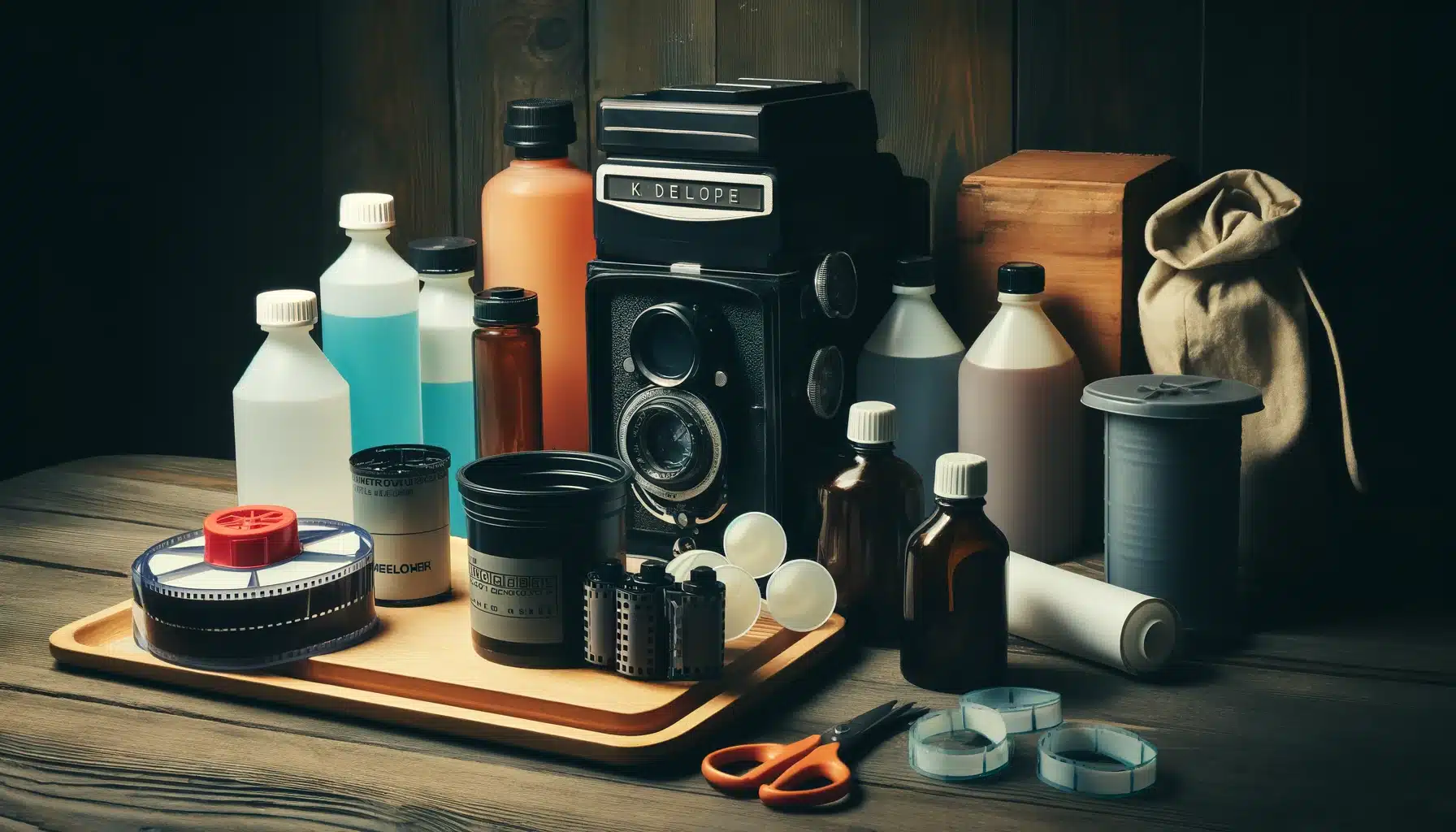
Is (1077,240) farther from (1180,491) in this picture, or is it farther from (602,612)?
(602,612)

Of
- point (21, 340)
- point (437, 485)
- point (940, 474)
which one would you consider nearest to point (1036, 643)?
point (940, 474)

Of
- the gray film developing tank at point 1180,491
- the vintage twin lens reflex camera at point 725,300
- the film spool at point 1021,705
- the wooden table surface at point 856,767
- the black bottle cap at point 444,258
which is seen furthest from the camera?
the black bottle cap at point 444,258

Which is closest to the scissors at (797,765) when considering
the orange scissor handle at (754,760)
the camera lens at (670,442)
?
the orange scissor handle at (754,760)

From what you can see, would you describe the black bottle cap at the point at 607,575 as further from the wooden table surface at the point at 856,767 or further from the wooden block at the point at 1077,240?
the wooden block at the point at 1077,240

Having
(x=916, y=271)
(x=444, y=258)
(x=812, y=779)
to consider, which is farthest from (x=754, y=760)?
(x=444, y=258)

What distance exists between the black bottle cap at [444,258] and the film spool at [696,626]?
0.46 metres

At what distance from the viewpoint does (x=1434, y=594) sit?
4.20ft

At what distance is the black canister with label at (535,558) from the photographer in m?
Answer: 1.08

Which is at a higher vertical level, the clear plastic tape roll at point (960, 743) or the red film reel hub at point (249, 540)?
the red film reel hub at point (249, 540)

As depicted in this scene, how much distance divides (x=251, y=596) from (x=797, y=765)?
39 centimetres

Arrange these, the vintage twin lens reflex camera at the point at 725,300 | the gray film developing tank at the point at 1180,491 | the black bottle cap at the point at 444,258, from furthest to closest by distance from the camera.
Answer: the black bottle cap at the point at 444,258
the vintage twin lens reflex camera at the point at 725,300
the gray film developing tank at the point at 1180,491

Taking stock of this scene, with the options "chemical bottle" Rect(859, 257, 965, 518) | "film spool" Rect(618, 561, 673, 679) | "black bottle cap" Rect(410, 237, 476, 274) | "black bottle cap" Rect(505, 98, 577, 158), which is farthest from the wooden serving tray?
"black bottle cap" Rect(505, 98, 577, 158)

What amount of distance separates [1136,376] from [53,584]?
883 mm

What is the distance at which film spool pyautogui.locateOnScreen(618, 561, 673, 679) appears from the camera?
1082mm
